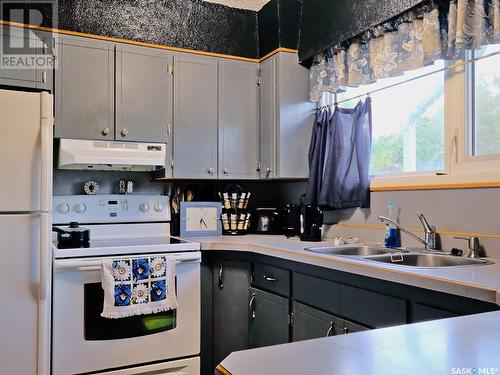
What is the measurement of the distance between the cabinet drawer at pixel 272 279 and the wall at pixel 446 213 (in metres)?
0.61

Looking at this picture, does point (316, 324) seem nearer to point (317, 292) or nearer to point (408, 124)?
point (317, 292)

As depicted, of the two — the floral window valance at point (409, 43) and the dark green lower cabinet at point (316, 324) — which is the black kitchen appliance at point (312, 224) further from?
the floral window valance at point (409, 43)

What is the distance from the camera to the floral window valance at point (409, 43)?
6.22 feet

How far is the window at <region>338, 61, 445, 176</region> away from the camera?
7.55 feet

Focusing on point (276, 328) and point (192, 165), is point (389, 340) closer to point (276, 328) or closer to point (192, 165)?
point (276, 328)

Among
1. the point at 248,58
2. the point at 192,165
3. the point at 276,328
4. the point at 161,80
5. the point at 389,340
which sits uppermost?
the point at 248,58

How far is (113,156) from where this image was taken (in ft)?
8.63

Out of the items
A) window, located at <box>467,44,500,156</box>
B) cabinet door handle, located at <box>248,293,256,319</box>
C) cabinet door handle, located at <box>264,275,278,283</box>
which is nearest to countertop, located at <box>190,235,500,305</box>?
cabinet door handle, located at <box>264,275,278,283</box>

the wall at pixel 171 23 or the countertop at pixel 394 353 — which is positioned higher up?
the wall at pixel 171 23

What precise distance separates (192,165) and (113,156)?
542mm

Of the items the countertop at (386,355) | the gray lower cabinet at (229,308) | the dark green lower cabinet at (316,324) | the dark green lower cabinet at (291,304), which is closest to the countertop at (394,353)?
the countertop at (386,355)

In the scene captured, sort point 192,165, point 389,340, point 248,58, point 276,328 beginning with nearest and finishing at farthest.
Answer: point 389,340
point 276,328
point 192,165
point 248,58

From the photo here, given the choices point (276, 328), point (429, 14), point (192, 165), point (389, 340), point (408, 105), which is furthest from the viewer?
point (192, 165)

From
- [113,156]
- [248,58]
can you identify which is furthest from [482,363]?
[248,58]
